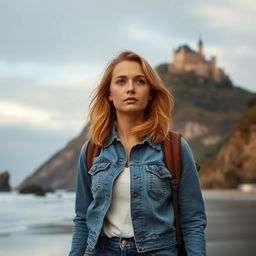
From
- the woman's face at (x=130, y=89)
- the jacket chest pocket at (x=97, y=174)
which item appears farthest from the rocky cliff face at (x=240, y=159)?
the jacket chest pocket at (x=97, y=174)

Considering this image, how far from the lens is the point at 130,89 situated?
282cm

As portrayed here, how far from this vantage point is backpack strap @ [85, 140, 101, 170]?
288 centimetres

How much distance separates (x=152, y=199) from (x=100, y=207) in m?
0.25

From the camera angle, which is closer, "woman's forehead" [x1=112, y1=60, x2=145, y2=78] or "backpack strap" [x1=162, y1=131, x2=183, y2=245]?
"backpack strap" [x1=162, y1=131, x2=183, y2=245]

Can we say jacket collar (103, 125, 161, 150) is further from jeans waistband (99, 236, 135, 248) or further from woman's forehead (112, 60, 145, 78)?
jeans waistband (99, 236, 135, 248)

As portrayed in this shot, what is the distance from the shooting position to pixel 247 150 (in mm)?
85062

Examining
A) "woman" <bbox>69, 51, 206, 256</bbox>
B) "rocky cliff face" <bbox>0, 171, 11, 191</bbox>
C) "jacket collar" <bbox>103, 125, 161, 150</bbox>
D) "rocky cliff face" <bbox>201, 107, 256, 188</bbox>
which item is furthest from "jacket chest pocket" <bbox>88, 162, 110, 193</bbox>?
"rocky cliff face" <bbox>0, 171, 11, 191</bbox>

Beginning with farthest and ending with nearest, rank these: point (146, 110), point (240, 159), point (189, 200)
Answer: point (240, 159), point (146, 110), point (189, 200)

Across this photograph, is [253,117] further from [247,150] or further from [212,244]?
[212,244]

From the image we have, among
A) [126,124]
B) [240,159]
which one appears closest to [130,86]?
[126,124]

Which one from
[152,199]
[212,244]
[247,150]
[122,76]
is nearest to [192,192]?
[152,199]

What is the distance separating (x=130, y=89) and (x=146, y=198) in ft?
1.66

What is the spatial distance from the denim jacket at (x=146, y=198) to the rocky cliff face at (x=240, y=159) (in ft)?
270

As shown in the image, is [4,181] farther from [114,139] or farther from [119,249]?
[119,249]
